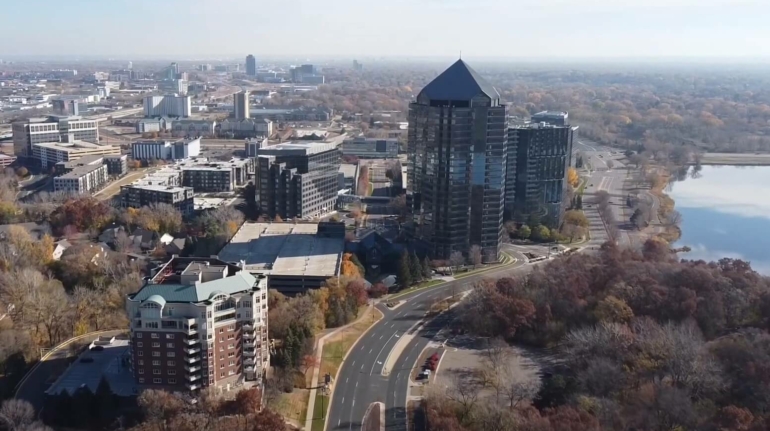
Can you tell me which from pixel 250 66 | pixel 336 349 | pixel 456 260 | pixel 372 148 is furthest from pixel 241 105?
pixel 250 66

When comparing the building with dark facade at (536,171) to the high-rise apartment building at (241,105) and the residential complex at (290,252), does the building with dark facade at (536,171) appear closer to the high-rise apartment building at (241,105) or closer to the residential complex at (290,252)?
the residential complex at (290,252)

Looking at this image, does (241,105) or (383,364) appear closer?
(383,364)

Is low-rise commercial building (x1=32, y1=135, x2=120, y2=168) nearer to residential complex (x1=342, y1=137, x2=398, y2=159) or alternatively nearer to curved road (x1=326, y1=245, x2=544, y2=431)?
residential complex (x1=342, y1=137, x2=398, y2=159)

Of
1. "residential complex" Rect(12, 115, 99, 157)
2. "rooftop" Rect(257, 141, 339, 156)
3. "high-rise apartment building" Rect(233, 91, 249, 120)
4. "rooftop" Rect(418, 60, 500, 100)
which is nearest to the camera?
"rooftop" Rect(418, 60, 500, 100)

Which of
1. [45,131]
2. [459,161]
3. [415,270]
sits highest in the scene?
[459,161]

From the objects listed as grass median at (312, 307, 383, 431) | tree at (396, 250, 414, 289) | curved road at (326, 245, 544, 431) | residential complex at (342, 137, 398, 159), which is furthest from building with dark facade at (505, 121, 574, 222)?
residential complex at (342, 137, 398, 159)

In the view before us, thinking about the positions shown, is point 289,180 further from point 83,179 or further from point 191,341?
point 191,341
